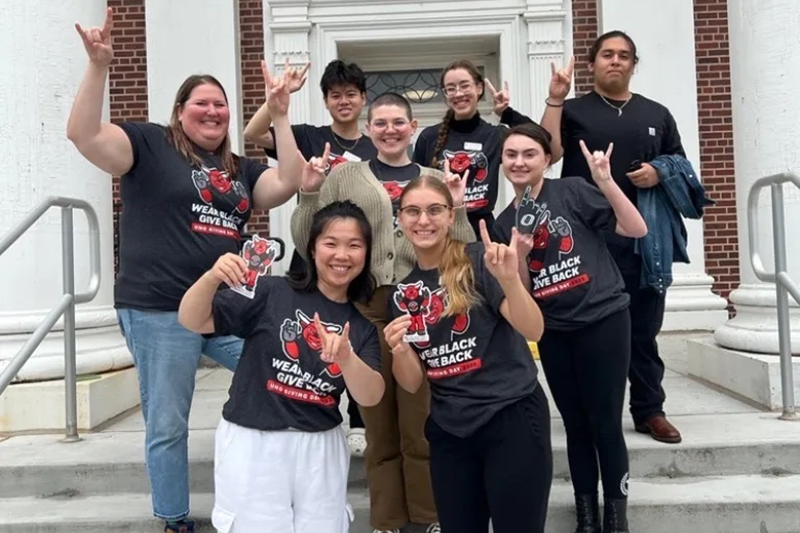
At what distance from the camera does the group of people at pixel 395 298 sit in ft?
8.25

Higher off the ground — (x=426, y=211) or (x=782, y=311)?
(x=426, y=211)

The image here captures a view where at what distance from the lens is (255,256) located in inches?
96.0

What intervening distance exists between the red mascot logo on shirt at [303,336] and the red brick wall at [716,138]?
5883 millimetres

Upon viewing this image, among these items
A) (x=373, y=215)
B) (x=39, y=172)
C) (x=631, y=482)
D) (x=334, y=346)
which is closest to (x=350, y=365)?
(x=334, y=346)

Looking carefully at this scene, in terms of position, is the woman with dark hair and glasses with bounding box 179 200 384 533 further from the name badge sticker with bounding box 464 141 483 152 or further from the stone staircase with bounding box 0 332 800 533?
the name badge sticker with bounding box 464 141 483 152

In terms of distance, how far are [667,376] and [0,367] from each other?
4.72 m

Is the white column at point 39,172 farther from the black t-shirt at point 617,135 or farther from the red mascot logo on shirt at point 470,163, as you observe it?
the black t-shirt at point 617,135

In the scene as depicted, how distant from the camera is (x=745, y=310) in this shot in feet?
17.2

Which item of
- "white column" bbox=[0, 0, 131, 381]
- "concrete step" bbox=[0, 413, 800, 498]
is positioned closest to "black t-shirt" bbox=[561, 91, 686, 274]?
"concrete step" bbox=[0, 413, 800, 498]

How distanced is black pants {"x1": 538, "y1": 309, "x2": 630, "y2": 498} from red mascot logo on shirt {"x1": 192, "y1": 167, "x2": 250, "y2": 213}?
4.59 feet

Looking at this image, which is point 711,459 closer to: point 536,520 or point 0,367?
point 536,520

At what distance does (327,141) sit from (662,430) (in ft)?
7.49

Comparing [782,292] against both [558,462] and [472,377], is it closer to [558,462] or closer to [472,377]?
[558,462]

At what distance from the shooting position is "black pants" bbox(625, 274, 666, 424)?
3904 millimetres
